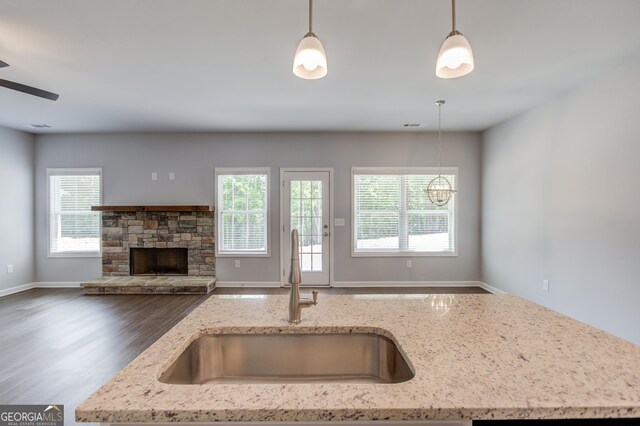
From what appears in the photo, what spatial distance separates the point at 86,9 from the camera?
2.11m

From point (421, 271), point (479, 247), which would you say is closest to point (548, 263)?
point (479, 247)

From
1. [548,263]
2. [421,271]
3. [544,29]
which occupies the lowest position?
[421,271]

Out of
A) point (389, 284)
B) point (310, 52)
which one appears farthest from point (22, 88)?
point (389, 284)

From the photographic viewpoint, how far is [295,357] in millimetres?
1181

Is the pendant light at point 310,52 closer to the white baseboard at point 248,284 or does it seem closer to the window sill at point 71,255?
the white baseboard at point 248,284

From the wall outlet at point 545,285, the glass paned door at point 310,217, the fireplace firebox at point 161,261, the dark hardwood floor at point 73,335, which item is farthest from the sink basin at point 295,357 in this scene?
the fireplace firebox at point 161,261

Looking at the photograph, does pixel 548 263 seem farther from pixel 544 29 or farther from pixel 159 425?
pixel 159 425

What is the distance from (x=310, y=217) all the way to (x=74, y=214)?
4.19 metres

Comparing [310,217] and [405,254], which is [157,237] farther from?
[405,254]

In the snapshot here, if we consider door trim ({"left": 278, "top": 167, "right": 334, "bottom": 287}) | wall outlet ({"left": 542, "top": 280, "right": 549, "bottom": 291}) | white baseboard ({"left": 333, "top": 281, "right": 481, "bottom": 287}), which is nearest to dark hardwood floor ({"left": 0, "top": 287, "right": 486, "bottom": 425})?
white baseboard ({"left": 333, "top": 281, "right": 481, "bottom": 287})

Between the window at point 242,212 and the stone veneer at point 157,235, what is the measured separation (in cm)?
25

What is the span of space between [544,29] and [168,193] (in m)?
5.44

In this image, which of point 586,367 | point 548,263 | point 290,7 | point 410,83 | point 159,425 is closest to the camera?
point 159,425

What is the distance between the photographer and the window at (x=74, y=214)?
5453mm
